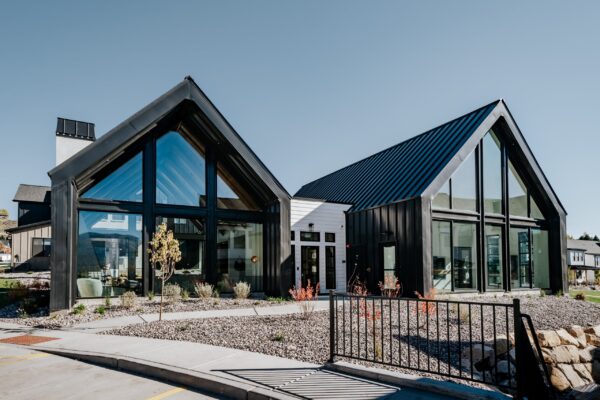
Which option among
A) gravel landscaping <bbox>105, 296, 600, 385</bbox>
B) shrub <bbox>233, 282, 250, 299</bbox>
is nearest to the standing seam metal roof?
gravel landscaping <bbox>105, 296, 600, 385</bbox>

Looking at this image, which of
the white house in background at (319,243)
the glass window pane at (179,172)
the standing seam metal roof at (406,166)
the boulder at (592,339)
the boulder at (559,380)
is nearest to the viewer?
the boulder at (559,380)

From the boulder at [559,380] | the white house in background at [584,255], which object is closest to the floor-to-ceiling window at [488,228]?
the boulder at [559,380]

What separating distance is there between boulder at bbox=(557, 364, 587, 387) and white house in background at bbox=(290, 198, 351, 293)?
11.1m

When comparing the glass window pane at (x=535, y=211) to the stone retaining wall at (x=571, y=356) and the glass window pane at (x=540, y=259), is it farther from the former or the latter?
the stone retaining wall at (x=571, y=356)

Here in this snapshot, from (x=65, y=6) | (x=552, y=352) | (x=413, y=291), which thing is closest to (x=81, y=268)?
(x=65, y=6)

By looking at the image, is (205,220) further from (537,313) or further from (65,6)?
(537,313)

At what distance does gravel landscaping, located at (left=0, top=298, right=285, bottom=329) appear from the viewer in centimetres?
1145

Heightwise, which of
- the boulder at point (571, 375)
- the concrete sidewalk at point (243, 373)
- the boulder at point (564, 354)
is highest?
the concrete sidewalk at point (243, 373)

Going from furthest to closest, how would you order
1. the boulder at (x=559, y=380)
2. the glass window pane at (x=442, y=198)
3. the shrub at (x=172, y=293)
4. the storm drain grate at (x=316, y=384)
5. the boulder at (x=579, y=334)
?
1. the glass window pane at (x=442, y=198)
2. the shrub at (x=172, y=293)
3. the boulder at (x=579, y=334)
4. the boulder at (x=559, y=380)
5. the storm drain grate at (x=316, y=384)

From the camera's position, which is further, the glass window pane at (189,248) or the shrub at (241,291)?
the glass window pane at (189,248)

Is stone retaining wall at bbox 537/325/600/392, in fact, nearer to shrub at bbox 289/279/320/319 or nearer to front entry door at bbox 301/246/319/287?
shrub at bbox 289/279/320/319

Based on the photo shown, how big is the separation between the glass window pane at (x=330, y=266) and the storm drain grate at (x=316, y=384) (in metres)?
13.2

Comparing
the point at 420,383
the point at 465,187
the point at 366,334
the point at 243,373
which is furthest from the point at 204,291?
the point at 465,187

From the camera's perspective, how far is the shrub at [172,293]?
13.8m
